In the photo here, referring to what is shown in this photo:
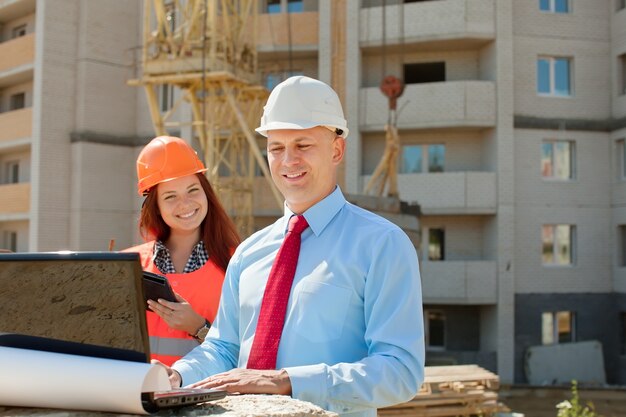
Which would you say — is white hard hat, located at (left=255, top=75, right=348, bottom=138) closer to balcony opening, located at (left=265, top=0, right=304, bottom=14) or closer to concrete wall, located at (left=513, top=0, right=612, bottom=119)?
concrete wall, located at (left=513, top=0, right=612, bottom=119)

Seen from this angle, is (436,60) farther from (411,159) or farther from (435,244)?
(435,244)

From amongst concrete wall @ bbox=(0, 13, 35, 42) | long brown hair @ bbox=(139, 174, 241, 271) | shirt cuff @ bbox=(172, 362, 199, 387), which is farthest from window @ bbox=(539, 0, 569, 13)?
shirt cuff @ bbox=(172, 362, 199, 387)

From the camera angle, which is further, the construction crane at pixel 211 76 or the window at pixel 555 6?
the window at pixel 555 6

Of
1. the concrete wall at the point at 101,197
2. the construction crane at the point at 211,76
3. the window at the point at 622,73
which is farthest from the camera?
the concrete wall at the point at 101,197

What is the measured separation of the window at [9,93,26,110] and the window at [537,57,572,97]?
16.2 metres

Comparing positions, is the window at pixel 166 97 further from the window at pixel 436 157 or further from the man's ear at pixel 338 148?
the man's ear at pixel 338 148

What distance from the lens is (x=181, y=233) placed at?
347cm

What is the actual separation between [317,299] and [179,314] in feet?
3.47

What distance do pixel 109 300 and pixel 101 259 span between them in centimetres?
8

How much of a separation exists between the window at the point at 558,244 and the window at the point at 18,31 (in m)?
17.7

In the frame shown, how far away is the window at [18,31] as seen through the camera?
978 inches

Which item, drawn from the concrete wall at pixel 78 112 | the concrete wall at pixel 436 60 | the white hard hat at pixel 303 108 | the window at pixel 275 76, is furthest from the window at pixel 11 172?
the white hard hat at pixel 303 108

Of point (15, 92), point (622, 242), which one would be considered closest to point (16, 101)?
point (15, 92)

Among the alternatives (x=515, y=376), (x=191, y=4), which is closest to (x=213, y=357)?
(x=191, y=4)
